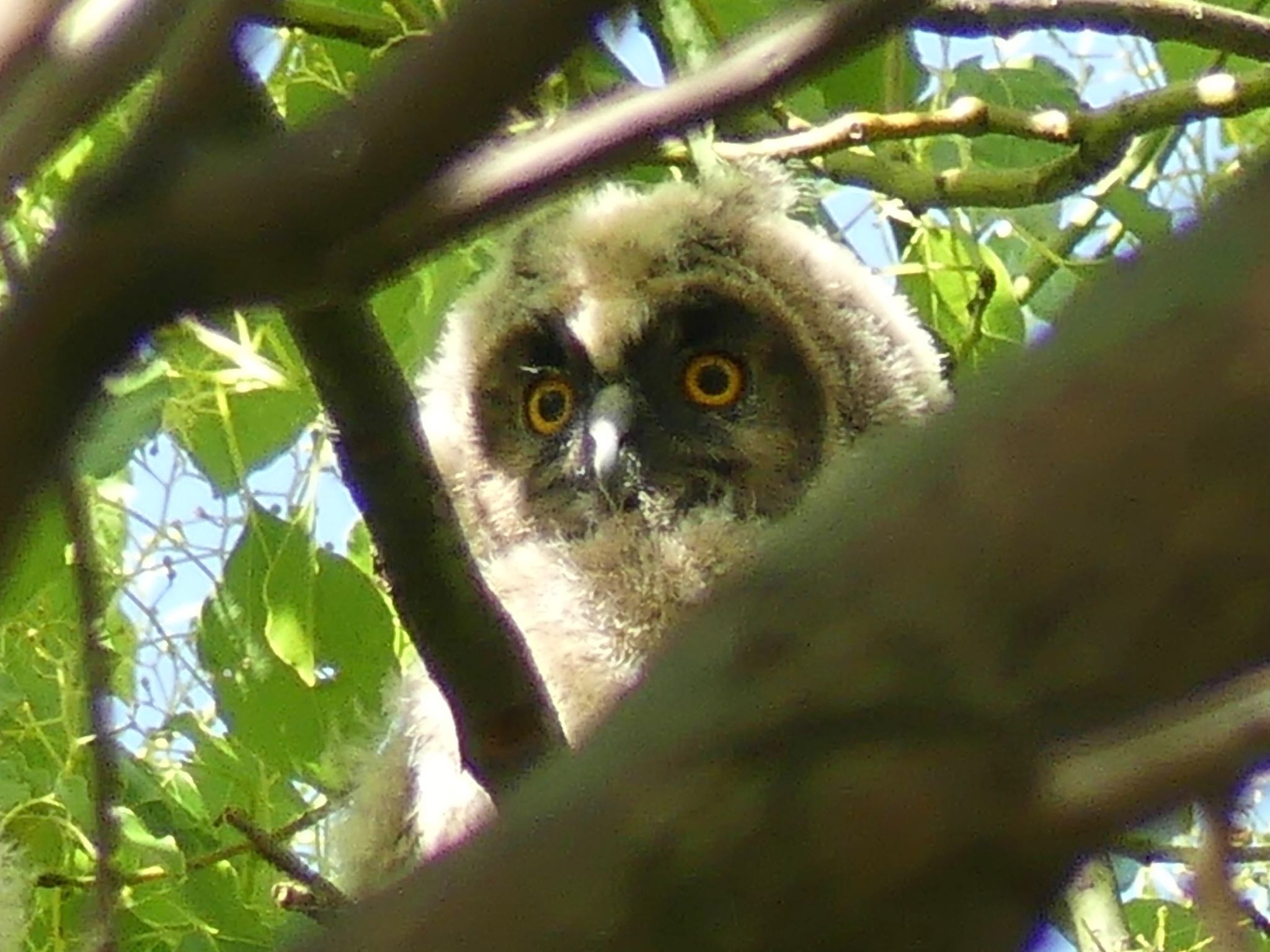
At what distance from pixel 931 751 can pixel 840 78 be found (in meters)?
2.21

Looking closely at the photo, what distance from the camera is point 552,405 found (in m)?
3.70

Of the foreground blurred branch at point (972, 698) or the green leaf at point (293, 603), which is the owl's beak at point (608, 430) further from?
the foreground blurred branch at point (972, 698)

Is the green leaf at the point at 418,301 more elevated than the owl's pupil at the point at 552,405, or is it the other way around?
A: the owl's pupil at the point at 552,405

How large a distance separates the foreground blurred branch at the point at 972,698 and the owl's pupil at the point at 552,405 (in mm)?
3099

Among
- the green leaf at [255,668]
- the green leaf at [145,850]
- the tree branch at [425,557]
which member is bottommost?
the tree branch at [425,557]

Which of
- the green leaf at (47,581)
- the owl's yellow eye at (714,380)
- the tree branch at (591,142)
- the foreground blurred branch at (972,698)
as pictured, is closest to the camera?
the foreground blurred branch at (972,698)

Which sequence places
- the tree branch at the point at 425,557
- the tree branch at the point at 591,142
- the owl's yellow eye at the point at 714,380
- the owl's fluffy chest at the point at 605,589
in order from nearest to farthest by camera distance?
the tree branch at the point at 591,142 → the tree branch at the point at 425,557 → the owl's fluffy chest at the point at 605,589 → the owl's yellow eye at the point at 714,380

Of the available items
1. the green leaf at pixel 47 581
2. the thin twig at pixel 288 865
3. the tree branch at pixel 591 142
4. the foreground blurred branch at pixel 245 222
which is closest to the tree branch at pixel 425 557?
the thin twig at pixel 288 865

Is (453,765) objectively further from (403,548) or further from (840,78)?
(403,548)

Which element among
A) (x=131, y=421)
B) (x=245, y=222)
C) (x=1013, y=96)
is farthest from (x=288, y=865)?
(x=1013, y=96)

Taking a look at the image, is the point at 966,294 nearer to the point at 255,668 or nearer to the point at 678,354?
the point at 678,354

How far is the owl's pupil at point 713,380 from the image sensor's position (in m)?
3.65

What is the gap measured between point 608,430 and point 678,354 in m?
0.27

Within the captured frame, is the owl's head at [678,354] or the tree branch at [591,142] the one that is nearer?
the tree branch at [591,142]
